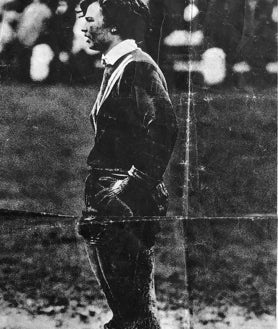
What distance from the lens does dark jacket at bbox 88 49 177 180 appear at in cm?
351

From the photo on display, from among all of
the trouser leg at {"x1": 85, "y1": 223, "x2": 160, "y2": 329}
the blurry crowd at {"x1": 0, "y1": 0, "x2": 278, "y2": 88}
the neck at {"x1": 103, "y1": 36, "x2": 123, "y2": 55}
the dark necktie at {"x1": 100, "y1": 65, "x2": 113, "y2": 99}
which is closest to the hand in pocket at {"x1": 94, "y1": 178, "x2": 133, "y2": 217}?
the trouser leg at {"x1": 85, "y1": 223, "x2": 160, "y2": 329}

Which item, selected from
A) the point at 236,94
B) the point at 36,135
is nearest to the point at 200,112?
the point at 236,94

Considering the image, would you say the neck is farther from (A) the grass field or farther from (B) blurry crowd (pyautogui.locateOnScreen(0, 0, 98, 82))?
(A) the grass field


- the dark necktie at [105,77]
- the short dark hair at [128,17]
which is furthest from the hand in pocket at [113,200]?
the short dark hair at [128,17]

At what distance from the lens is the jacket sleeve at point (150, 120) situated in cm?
352

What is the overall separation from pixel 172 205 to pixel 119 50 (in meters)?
1.31

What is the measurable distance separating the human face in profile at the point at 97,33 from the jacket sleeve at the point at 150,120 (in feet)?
1.05

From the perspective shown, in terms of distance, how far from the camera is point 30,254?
3.50 meters

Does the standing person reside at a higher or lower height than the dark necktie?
lower

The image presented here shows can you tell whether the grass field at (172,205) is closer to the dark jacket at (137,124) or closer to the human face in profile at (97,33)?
the dark jacket at (137,124)

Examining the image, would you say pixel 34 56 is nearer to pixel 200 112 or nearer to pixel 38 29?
pixel 38 29

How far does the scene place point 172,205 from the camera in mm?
3518

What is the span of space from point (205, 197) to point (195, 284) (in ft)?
2.17

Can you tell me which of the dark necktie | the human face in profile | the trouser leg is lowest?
the trouser leg
